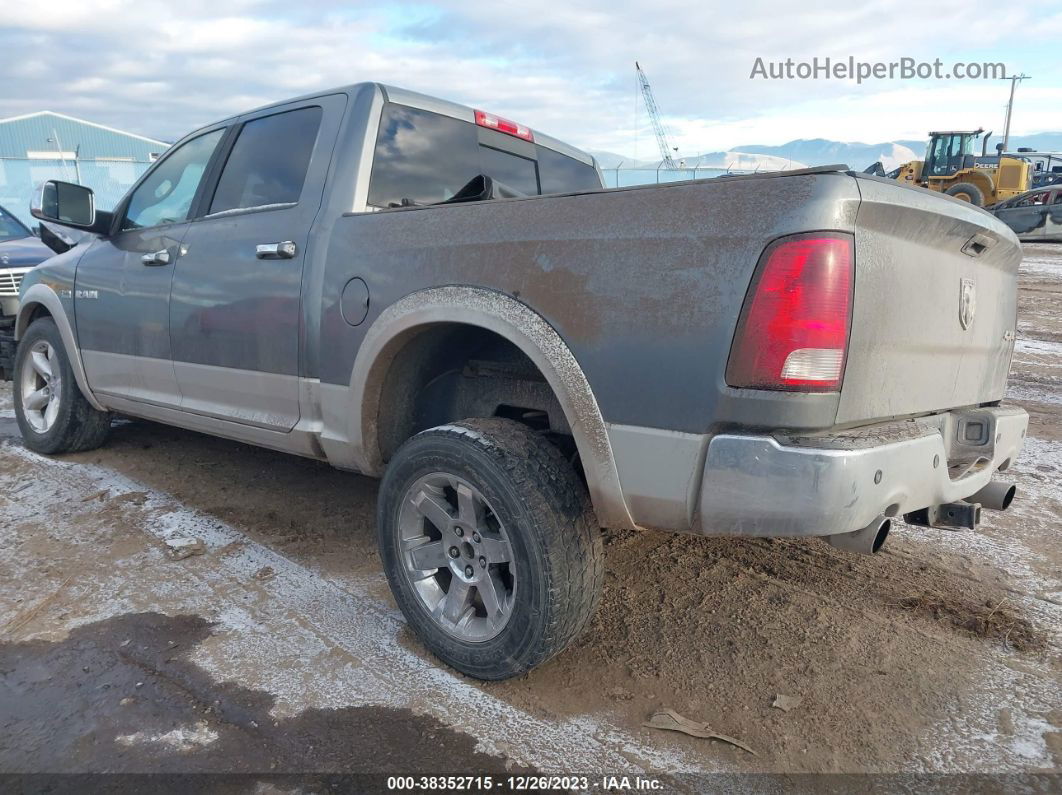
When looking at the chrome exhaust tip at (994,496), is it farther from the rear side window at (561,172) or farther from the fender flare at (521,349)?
the rear side window at (561,172)

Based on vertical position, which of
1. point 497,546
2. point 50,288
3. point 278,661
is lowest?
point 278,661

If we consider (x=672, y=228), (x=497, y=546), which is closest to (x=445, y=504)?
(x=497, y=546)

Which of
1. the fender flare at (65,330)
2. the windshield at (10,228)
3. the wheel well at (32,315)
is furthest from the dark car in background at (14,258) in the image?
the fender flare at (65,330)

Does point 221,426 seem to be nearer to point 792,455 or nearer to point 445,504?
point 445,504

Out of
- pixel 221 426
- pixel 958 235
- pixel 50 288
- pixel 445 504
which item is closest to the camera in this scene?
pixel 958 235

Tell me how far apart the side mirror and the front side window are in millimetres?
160

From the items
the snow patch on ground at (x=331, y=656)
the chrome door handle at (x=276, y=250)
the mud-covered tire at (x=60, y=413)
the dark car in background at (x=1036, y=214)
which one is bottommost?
the snow patch on ground at (x=331, y=656)

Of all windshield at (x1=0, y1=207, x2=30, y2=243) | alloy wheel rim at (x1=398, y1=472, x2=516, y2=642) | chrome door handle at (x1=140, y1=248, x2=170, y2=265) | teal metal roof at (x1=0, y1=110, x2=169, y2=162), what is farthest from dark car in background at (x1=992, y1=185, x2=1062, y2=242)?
teal metal roof at (x1=0, y1=110, x2=169, y2=162)

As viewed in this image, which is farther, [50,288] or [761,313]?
[50,288]

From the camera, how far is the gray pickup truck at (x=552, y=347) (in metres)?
1.93

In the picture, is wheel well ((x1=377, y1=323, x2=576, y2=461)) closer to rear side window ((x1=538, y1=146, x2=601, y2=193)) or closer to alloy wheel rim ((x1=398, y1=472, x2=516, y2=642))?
alloy wheel rim ((x1=398, y1=472, x2=516, y2=642))

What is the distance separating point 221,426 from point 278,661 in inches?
55.1

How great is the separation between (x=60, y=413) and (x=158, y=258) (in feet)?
5.41

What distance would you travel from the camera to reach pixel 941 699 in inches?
95.4
